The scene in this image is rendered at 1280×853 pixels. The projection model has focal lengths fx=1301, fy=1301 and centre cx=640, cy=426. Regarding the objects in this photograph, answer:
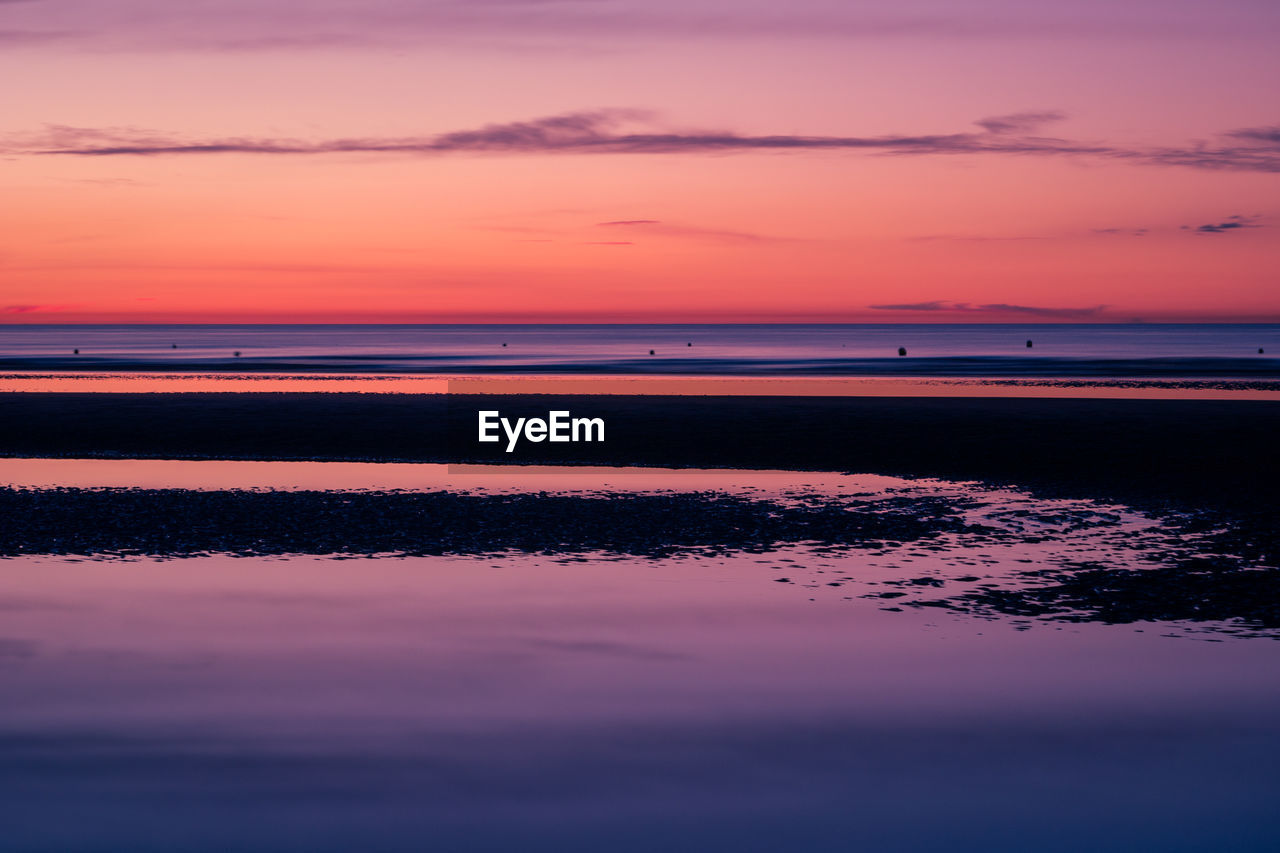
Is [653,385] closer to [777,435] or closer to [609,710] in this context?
[777,435]

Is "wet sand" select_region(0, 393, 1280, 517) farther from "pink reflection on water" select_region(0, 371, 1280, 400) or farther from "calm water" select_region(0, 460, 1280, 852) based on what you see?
"calm water" select_region(0, 460, 1280, 852)

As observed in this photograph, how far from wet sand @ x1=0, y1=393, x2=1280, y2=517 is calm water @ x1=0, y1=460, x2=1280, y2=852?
35.6 ft

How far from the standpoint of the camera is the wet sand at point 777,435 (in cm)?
2730

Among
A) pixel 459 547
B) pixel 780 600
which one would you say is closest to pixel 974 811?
pixel 780 600

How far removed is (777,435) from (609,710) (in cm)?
2504

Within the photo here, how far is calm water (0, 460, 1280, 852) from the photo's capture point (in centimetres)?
788

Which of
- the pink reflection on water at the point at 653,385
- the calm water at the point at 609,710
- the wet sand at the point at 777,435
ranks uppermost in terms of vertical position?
the pink reflection on water at the point at 653,385

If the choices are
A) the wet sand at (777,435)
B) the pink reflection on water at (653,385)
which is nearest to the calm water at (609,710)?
the wet sand at (777,435)

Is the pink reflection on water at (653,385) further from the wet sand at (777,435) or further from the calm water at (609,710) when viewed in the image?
the calm water at (609,710)

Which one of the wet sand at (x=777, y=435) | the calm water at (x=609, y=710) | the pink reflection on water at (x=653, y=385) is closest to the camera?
the calm water at (x=609, y=710)

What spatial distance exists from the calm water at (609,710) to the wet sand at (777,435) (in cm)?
1084

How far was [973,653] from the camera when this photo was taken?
11859mm

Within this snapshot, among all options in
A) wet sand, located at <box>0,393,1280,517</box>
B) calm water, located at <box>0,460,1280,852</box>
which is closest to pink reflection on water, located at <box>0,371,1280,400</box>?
wet sand, located at <box>0,393,1280,517</box>

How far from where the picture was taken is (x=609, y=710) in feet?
33.4
